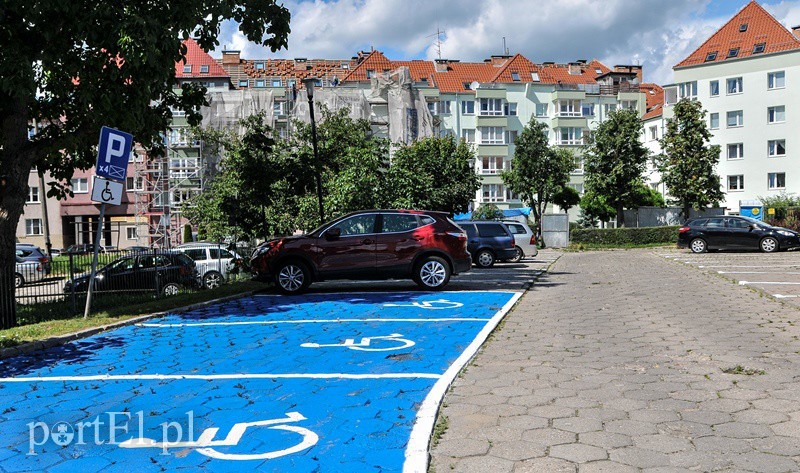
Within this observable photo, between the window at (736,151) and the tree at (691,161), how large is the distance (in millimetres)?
14306

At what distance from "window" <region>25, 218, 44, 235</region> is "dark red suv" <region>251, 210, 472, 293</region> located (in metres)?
62.8

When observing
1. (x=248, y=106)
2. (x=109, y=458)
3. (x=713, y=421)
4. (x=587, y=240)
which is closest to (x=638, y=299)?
(x=713, y=421)

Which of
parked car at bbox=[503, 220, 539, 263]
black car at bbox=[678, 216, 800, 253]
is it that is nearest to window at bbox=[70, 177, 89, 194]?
parked car at bbox=[503, 220, 539, 263]

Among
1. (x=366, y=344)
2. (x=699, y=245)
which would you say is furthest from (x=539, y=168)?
(x=366, y=344)

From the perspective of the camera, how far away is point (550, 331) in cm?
1023

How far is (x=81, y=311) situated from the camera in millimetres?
13984

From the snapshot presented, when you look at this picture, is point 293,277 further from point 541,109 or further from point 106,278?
point 541,109

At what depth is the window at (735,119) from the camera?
6269 centimetres

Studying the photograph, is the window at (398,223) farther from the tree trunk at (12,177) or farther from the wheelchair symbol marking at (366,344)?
the tree trunk at (12,177)

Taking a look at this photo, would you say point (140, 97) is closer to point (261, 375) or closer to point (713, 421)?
point (261, 375)

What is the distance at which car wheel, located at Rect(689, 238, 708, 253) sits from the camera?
34.1 metres

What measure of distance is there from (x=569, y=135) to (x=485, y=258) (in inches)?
2140

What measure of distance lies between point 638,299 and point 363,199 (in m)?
12.8

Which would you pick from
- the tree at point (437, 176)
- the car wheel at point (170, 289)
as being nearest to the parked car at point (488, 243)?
the tree at point (437, 176)
